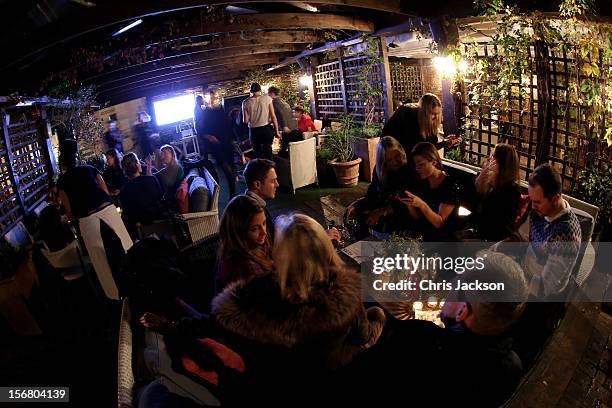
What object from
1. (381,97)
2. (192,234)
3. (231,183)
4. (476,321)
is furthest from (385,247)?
(381,97)

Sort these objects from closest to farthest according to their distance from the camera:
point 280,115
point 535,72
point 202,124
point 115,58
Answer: point 535,72 → point 115,58 → point 202,124 → point 280,115

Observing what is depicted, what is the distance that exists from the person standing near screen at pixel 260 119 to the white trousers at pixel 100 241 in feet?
11.9

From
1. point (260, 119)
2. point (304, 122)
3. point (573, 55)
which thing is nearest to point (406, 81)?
point (304, 122)

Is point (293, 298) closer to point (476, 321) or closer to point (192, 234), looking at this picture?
point (476, 321)

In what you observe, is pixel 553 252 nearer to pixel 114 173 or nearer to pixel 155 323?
pixel 155 323

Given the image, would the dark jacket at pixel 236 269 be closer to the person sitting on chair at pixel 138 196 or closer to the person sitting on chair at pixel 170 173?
the person sitting on chair at pixel 138 196

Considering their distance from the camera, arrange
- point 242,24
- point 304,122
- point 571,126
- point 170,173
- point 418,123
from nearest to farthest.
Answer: point 571,126
point 418,123
point 170,173
point 242,24
point 304,122

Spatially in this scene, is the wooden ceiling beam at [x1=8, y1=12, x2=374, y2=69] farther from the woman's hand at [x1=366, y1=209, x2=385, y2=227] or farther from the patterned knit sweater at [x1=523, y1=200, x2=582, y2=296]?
the patterned knit sweater at [x1=523, y1=200, x2=582, y2=296]

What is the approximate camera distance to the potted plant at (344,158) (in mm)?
7160

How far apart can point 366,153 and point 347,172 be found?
2.15 ft

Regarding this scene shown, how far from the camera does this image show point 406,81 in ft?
43.2

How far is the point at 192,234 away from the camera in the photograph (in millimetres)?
4633

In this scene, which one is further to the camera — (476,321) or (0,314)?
(0,314)

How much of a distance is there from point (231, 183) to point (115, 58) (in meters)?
3.00
